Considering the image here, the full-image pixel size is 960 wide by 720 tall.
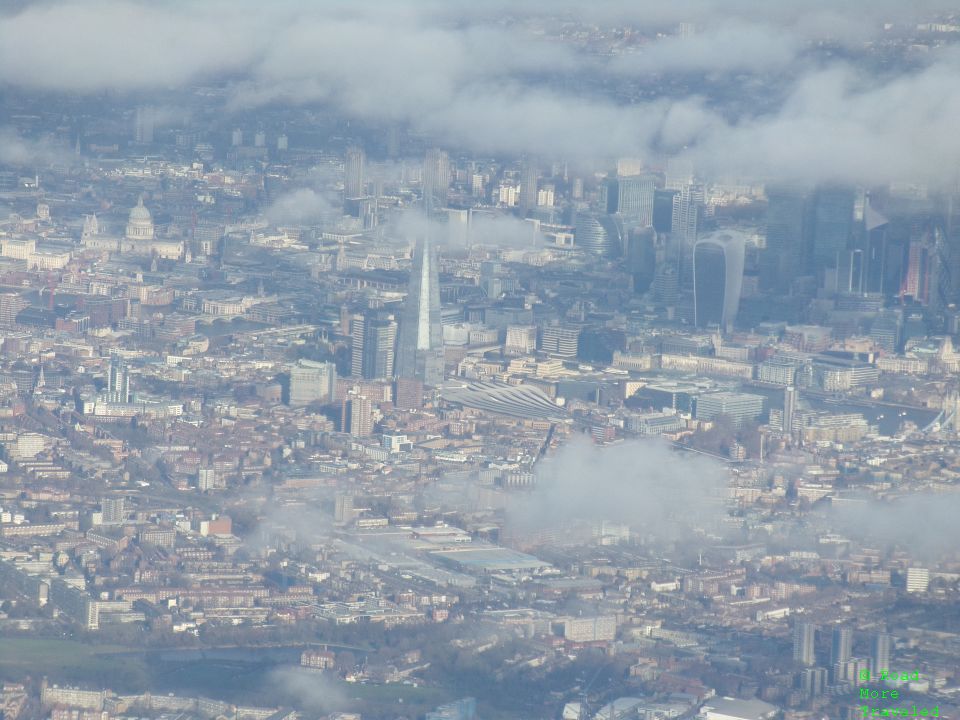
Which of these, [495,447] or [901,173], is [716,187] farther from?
[495,447]

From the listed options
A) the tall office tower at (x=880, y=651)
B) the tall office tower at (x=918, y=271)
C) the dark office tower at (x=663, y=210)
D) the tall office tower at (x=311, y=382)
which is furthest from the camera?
the dark office tower at (x=663, y=210)

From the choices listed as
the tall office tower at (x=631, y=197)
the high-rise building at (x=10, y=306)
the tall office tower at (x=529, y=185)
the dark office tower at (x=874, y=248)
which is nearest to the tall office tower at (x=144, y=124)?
the tall office tower at (x=529, y=185)

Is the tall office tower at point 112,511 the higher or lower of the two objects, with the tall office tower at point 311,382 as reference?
lower

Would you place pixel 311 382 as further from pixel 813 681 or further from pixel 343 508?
pixel 813 681

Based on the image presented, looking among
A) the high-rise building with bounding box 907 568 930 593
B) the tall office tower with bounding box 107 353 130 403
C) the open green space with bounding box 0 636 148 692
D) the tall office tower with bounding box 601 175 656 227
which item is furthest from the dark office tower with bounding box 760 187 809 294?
the open green space with bounding box 0 636 148 692

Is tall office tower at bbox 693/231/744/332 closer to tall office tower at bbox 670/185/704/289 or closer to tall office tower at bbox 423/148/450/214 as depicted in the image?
tall office tower at bbox 670/185/704/289

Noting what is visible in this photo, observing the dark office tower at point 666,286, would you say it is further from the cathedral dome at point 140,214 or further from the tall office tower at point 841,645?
the tall office tower at point 841,645

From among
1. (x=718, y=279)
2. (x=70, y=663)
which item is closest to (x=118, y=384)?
(x=718, y=279)

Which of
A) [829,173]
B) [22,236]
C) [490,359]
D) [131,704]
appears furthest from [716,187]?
[131,704]
